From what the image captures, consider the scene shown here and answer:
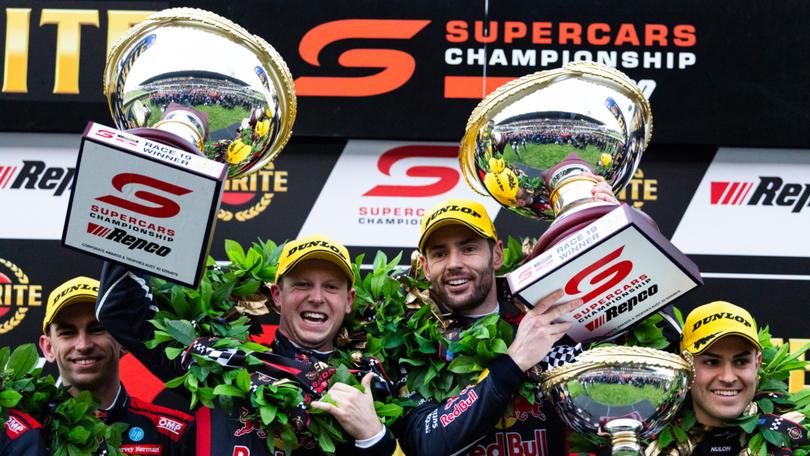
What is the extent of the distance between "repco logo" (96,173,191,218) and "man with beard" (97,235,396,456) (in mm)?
356

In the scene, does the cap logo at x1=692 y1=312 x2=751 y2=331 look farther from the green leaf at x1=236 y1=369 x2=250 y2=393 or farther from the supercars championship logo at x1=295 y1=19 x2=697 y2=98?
the supercars championship logo at x1=295 y1=19 x2=697 y2=98

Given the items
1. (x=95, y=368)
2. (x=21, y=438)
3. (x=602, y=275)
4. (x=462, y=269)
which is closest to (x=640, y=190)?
(x=462, y=269)

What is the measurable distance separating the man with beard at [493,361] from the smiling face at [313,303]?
0.94 feet

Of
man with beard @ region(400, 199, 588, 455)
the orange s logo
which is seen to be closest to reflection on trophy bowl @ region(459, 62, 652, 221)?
man with beard @ region(400, 199, 588, 455)

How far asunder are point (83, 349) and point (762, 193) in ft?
7.49

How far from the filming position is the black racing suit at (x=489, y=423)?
3.25m

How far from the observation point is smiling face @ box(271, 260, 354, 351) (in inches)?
138

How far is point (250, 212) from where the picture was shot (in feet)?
15.0

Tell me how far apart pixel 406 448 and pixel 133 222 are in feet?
3.01

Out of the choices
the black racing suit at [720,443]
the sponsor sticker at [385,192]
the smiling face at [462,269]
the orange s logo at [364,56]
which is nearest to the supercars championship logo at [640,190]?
the sponsor sticker at [385,192]

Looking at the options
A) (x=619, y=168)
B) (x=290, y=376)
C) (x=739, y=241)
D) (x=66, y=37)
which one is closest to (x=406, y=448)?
(x=290, y=376)

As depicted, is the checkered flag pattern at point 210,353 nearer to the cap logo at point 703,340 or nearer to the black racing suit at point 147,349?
the black racing suit at point 147,349

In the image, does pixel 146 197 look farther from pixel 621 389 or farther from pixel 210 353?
pixel 621 389

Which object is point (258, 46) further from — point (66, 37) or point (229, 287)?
point (66, 37)
